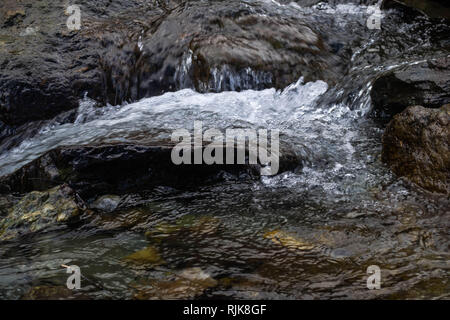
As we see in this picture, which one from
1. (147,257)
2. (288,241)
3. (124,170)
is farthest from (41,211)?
(288,241)

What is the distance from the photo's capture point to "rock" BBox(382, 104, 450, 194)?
3467 millimetres

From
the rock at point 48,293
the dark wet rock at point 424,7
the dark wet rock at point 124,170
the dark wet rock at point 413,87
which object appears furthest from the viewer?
the dark wet rock at point 424,7

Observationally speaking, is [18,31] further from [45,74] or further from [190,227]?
[190,227]

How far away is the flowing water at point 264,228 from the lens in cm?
253

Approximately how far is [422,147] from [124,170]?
8.65 ft

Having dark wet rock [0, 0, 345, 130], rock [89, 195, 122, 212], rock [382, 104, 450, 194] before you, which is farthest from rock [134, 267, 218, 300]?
dark wet rock [0, 0, 345, 130]

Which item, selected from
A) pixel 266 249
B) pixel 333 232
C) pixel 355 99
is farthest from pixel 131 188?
pixel 355 99

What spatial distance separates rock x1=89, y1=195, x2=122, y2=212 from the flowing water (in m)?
0.10

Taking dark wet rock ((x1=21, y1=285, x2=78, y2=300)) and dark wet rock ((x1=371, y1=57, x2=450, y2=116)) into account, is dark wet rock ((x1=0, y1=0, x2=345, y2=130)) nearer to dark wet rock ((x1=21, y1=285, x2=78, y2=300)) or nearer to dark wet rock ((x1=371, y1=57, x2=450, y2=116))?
dark wet rock ((x1=371, y1=57, x2=450, y2=116))

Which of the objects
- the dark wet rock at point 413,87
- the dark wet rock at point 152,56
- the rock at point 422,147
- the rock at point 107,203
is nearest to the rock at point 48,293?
the rock at point 107,203

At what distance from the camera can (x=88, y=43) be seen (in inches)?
243

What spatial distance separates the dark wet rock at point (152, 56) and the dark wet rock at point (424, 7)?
1.61 m

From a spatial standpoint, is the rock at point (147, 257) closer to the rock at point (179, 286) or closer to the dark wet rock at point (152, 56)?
the rock at point (179, 286)

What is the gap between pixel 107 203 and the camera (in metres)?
3.76
